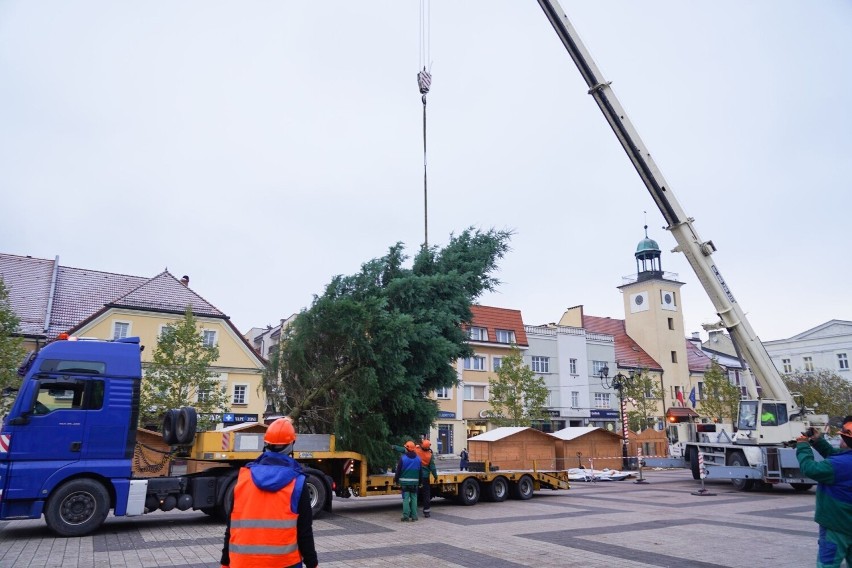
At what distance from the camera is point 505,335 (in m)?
49.9

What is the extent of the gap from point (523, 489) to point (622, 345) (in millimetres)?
43844

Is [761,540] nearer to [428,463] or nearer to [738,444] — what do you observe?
[428,463]

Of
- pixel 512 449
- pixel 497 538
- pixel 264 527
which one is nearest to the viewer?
pixel 264 527

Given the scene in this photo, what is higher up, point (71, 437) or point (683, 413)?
point (683, 413)

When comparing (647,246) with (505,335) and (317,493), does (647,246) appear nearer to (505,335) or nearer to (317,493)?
(505,335)

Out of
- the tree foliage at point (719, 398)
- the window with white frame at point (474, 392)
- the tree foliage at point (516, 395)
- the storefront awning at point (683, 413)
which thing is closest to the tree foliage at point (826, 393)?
the tree foliage at point (719, 398)

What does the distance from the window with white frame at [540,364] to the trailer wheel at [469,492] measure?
34.2m

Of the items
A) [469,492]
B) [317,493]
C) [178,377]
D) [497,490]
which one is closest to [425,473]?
[317,493]

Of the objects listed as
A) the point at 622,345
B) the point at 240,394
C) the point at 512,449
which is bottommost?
the point at 512,449

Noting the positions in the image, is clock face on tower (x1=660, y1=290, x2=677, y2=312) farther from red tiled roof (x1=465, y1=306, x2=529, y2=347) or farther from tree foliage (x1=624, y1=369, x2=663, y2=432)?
tree foliage (x1=624, y1=369, x2=663, y2=432)

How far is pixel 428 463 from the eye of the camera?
1468 centimetres

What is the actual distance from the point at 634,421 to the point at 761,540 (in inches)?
1308

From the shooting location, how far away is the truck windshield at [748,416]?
69.6 feet

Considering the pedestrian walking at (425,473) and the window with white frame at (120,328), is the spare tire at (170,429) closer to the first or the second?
the pedestrian walking at (425,473)
